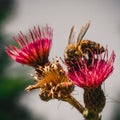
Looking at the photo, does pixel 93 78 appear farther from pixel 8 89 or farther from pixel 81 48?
pixel 8 89

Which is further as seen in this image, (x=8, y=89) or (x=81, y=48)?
(x=8, y=89)

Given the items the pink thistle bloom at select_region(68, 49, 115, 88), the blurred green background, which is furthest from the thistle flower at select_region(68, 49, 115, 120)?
the blurred green background

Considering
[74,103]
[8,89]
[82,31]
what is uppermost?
[82,31]

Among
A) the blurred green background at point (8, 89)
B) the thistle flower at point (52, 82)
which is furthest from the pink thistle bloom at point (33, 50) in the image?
the blurred green background at point (8, 89)

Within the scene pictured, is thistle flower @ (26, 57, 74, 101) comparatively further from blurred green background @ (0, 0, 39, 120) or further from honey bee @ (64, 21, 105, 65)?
blurred green background @ (0, 0, 39, 120)

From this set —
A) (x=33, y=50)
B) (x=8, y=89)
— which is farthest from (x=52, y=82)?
(x=8, y=89)

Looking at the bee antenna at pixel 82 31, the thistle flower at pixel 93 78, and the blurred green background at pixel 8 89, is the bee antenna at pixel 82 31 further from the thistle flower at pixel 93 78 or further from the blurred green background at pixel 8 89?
the blurred green background at pixel 8 89

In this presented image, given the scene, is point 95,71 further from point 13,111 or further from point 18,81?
point 13,111
